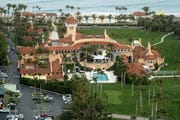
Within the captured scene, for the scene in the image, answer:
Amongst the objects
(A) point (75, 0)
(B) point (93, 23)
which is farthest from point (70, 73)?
(A) point (75, 0)

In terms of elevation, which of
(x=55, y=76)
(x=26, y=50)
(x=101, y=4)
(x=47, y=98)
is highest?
(x=101, y=4)

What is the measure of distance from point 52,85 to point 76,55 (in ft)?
29.6

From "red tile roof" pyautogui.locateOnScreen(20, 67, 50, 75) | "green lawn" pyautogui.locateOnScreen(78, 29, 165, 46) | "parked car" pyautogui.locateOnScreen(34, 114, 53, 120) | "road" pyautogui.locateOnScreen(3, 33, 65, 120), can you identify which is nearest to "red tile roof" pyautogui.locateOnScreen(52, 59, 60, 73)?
"red tile roof" pyautogui.locateOnScreen(20, 67, 50, 75)

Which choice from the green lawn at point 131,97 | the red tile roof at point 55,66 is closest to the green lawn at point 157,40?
the green lawn at point 131,97

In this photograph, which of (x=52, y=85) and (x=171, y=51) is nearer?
(x=52, y=85)

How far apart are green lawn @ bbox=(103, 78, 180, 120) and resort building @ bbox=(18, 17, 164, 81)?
2.43 m

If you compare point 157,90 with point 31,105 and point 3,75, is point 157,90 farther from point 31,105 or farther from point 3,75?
point 3,75

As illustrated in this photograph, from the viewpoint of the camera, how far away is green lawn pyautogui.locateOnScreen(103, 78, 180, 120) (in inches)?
1400

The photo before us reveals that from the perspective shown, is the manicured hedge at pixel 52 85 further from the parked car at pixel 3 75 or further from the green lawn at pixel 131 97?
the green lawn at pixel 131 97

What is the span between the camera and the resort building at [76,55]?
4353 cm

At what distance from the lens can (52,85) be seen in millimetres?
39781

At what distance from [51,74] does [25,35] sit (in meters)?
14.8

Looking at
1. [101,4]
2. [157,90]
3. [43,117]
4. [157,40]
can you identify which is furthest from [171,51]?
[101,4]

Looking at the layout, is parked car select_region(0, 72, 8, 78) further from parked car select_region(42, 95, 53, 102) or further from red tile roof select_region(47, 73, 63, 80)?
parked car select_region(42, 95, 53, 102)
